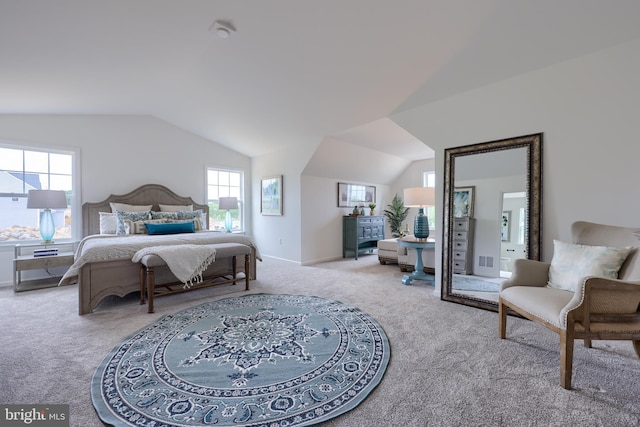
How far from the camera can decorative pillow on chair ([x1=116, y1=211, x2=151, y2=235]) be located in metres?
4.16

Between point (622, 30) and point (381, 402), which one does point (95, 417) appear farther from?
point (622, 30)

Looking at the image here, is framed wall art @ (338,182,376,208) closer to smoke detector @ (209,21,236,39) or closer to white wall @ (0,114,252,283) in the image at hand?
white wall @ (0,114,252,283)

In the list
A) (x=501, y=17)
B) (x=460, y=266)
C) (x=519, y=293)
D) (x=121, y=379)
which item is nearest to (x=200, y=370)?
(x=121, y=379)

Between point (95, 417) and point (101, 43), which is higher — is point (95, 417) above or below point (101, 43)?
below

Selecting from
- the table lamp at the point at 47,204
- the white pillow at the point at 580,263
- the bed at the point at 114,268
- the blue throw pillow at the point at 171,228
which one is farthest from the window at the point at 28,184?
the white pillow at the point at 580,263

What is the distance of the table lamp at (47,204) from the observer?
362 cm

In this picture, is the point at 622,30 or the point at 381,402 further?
the point at 622,30

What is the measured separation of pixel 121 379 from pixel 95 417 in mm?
316

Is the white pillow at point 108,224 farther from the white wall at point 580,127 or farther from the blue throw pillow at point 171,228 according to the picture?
the white wall at point 580,127

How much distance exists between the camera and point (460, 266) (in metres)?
3.16

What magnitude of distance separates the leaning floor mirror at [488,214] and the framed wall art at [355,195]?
299 centimetres

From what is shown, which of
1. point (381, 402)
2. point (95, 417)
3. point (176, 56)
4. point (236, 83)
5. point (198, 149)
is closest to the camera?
point (95, 417)

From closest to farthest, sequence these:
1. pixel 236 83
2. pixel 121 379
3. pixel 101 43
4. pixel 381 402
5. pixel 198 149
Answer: pixel 381 402 → pixel 121 379 → pixel 101 43 → pixel 236 83 → pixel 198 149

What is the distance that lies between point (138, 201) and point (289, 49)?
148 inches
